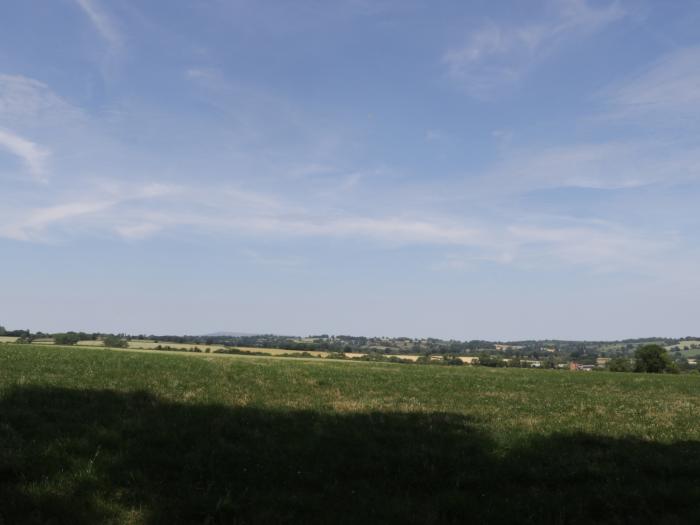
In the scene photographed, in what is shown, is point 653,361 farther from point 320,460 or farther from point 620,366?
point 320,460

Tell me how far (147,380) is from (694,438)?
16767 mm

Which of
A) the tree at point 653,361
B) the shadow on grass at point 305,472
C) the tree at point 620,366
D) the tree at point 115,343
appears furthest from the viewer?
the tree at point 653,361

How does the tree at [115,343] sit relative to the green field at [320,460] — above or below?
below

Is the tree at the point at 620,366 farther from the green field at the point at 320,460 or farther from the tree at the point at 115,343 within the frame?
the tree at the point at 115,343

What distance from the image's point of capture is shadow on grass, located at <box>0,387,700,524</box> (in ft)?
25.1

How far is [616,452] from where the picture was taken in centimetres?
1091

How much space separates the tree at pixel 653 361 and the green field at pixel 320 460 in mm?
86439

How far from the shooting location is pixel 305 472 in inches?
358

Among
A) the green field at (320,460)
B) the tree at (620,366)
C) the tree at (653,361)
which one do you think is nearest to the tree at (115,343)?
the green field at (320,460)

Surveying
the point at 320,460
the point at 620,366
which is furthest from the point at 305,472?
the point at 620,366

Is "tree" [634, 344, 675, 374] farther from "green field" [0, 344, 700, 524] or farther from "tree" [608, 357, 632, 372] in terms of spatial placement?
"green field" [0, 344, 700, 524]

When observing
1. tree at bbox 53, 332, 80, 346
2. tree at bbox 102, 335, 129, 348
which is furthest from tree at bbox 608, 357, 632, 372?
tree at bbox 53, 332, 80, 346

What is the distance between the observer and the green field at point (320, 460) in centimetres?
775

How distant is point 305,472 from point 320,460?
0.68 metres
